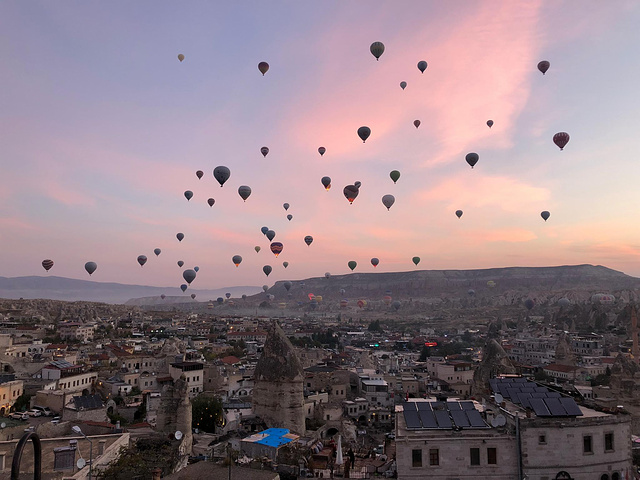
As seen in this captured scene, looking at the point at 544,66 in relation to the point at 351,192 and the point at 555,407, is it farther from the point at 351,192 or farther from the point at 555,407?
the point at 555,407

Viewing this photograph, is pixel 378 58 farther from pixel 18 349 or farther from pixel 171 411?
pixel 18 349

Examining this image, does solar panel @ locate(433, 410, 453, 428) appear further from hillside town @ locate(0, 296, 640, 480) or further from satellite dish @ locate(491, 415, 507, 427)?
satellite dish @ locate(491, 415, 507, 427)

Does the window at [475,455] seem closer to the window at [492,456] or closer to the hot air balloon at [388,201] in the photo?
the window at [492,456]

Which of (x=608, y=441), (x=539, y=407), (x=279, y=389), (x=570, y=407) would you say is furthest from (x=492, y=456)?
(x=279, y=389)

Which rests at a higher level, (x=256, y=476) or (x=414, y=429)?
(x=414, y=429)

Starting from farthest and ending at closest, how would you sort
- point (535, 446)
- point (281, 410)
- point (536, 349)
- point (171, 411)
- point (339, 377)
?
point (536, 349) < point (339, 377) < point (281, 410) < point (171, 411) < point (535, 446)

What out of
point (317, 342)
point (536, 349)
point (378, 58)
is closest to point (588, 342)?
point (536, 349)

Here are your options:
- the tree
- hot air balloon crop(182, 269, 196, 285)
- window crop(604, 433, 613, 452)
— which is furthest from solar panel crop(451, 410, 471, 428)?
hot air balloon crop(182, 269, 196, 285)

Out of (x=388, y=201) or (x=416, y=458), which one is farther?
(x=388, y=201)
